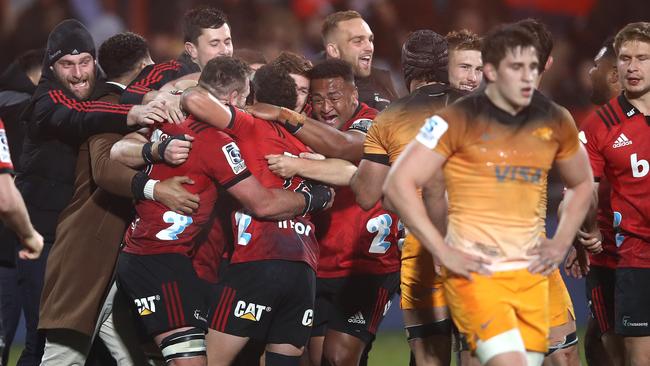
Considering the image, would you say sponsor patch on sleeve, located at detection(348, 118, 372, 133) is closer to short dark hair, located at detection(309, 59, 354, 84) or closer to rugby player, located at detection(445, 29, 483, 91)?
short dark hair, located at detection(309, 59, 354, 84)

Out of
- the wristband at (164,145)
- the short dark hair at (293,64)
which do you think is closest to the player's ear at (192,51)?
the short dark hair at (293,64)

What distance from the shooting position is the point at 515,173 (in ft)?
19.0

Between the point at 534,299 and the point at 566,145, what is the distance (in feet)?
2.67

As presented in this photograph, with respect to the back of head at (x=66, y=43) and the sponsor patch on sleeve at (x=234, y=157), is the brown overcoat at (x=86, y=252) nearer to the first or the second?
the back of head at (x=66, y=43)

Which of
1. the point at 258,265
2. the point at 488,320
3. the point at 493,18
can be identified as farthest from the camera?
the point at 493,18

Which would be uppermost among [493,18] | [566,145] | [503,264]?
[493,18]

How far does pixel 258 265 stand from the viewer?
6.90 meters

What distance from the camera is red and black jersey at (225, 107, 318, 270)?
6.94m

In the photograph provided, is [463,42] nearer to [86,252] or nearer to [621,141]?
[621,141]

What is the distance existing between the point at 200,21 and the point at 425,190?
9.19 feet

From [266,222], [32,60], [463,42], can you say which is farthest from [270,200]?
[32,60]

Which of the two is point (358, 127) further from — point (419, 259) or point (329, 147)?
point (419, 259)

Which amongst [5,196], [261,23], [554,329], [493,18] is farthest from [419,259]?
[493,18]

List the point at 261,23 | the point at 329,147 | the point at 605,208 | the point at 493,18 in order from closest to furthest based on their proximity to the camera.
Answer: the point at 329,147, the point at 605,208, the point at 261,23, the point at 493,18
